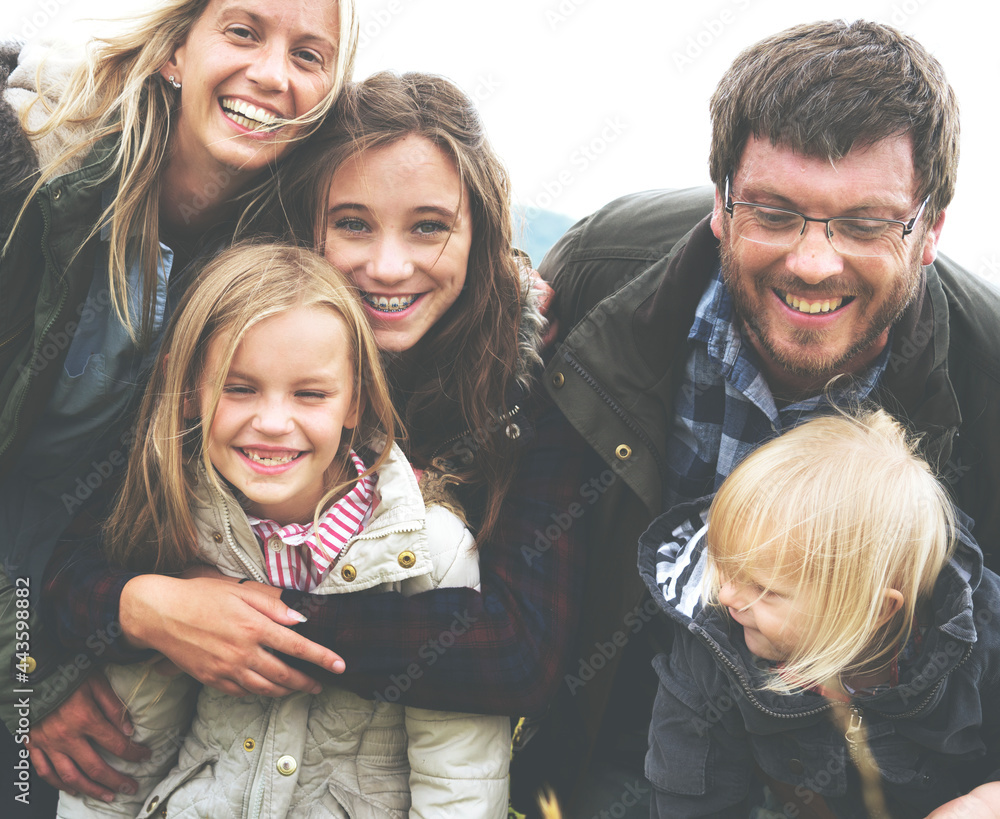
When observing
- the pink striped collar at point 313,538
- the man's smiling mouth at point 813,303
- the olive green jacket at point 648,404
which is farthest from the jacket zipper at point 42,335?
the man's smiling mouth at point 813,303

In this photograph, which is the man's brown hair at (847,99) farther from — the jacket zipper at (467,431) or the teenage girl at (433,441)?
the jacket zipper at (467,431)

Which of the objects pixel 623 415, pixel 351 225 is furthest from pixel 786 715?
pixel 351 225

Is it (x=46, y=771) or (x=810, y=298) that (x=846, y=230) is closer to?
(x=810, y=298)

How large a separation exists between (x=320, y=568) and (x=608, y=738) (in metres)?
1.00

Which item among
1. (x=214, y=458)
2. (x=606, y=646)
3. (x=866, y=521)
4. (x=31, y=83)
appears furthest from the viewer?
(x=606, y=646)

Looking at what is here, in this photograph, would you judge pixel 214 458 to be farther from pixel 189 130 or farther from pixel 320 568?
pixel 189 130

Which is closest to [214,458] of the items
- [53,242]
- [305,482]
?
[305,482]

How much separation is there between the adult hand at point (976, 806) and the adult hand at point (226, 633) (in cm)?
128

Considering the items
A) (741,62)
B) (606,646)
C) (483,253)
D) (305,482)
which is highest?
(741,62)

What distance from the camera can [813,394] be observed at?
223 centimetres

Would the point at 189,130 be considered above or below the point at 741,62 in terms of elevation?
below

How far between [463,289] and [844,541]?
3.77 ft

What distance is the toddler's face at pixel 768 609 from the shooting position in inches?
70.5

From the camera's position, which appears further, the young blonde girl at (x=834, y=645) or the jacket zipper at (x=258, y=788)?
the jacket zipper at (x=258, y=788)
